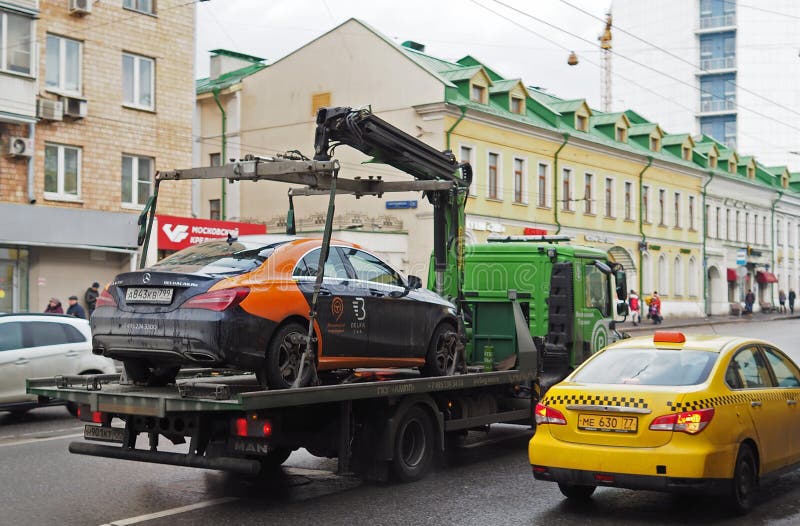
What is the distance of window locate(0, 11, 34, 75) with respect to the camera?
25.8 m

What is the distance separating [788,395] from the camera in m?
8.74

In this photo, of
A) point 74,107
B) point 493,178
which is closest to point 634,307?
point 493,178

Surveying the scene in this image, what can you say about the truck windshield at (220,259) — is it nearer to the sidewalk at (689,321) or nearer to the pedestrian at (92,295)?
the pedestrian at (92,295)

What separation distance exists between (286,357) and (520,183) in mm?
33962

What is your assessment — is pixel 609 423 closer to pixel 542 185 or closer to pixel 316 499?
pixel 316 499

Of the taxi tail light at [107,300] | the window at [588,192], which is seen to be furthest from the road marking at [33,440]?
the window at [588,192]

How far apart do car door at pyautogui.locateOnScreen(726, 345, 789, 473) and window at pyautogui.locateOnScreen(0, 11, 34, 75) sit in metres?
22.4

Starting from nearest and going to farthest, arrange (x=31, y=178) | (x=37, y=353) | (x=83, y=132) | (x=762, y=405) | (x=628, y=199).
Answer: (x=762, y=405) → (x=37, y=353) → (x=31, y=178) → (x=83, y=132) → (x=628, y=199)

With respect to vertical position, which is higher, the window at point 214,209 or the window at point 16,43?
the window at point 16,43

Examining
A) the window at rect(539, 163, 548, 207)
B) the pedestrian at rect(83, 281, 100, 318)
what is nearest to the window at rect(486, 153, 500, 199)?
the window at rect(539, 163, 548, 207)

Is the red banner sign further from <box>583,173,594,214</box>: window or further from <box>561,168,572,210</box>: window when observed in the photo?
<box>583,173,594,214</box>: window

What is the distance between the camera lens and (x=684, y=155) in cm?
5628

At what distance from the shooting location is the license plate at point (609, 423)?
7602 mm

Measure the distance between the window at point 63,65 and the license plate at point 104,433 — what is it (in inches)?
821
